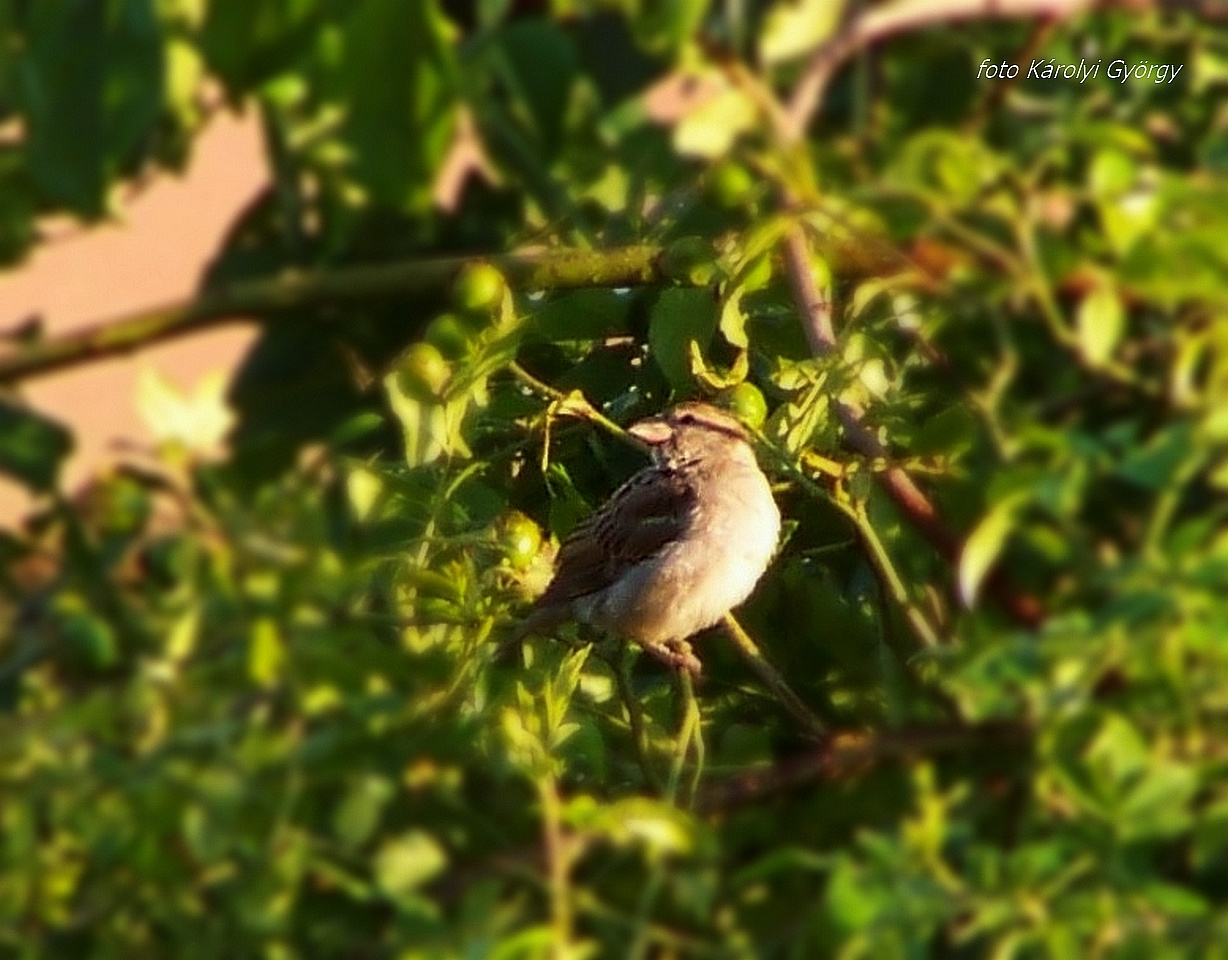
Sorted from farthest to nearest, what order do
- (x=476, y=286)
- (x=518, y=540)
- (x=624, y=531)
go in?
(x=624, y=531) < (x=518, y=540) < (x=476, y=286)

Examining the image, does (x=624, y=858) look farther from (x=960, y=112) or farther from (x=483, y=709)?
(x=483, y=709)

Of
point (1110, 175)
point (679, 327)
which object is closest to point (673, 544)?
point (679, 327)

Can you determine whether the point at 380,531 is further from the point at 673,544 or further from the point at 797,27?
the point at 673,544

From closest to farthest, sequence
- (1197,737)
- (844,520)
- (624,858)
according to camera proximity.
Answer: (1197,737), (624,858), (844,520)

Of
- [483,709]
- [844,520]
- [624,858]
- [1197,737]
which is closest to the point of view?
[1197,737]

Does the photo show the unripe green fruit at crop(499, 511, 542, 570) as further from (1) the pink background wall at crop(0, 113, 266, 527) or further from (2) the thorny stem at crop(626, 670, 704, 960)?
(1) the pink background wall at crop(0, 113, 266, 527)

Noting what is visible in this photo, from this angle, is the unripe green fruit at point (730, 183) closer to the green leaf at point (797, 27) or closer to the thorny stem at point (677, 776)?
the green leaf at point (797, 27)

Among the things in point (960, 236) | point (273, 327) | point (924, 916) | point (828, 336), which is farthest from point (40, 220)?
point (828, 336)
